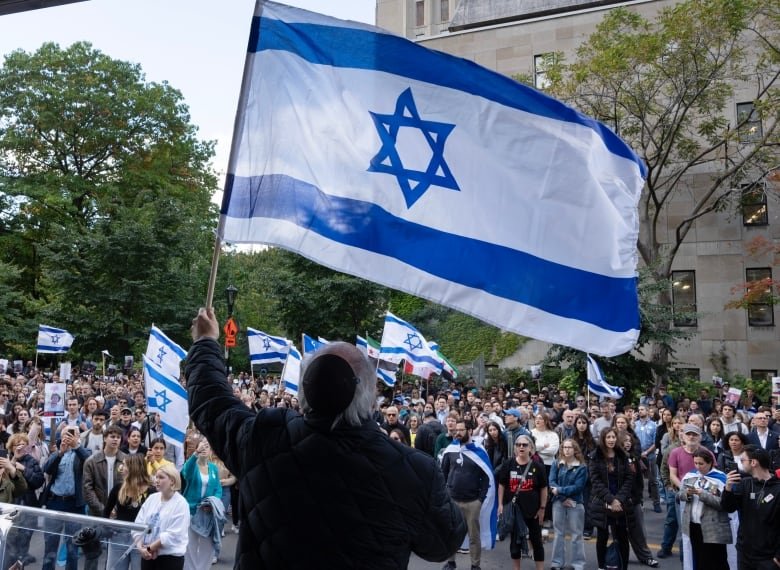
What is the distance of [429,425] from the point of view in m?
12.7

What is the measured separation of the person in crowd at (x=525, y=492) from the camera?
911 centimetres

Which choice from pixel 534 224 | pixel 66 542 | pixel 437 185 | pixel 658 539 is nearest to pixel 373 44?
pixel 437 185

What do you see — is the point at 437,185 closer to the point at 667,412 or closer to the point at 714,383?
the point at 667,412

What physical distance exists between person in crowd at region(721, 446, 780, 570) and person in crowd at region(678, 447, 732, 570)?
0.37 m

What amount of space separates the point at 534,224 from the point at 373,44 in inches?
53.1

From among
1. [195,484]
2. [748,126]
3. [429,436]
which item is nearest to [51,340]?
[429,436]

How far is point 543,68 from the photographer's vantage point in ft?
104

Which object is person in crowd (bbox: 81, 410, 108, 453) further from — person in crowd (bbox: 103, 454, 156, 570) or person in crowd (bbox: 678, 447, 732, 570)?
person in crowd (bbox: 678, 447, 732, 570)

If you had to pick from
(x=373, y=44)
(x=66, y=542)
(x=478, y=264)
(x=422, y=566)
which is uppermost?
(x=373, y=44)

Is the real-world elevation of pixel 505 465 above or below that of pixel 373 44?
below

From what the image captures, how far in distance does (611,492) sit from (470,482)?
182 centimetres

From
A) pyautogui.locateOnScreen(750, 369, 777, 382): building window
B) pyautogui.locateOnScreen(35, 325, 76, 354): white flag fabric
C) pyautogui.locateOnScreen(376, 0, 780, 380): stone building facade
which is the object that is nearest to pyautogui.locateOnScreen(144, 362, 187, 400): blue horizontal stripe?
pyautogui.locateOnScreen(35, 325, 76, 354): white flag fabric

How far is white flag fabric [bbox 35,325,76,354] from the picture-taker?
23953mm

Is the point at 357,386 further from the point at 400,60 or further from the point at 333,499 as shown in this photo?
the point at 400,60
